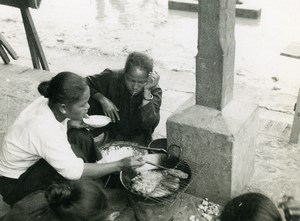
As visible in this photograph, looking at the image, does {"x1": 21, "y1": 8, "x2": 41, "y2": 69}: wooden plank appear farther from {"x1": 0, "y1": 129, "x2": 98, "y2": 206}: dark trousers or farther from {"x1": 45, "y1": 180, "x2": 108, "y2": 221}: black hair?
{"x1": 45, "y1": 180, "x2": 108, "y2": 221}: black hair

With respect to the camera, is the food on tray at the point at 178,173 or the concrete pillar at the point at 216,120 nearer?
the concrete pillar at the point at 216,120

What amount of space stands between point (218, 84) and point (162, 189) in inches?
38.9

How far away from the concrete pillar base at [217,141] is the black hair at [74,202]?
1196 millimetres

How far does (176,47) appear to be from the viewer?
8086 millimetres

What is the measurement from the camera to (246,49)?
7.88m

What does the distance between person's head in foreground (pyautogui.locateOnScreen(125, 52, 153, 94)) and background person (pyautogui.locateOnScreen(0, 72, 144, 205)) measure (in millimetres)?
942

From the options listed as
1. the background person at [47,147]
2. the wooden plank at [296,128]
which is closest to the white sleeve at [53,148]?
the background person at [47,147]

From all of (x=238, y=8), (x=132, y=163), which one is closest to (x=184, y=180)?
(x=132, y=163)

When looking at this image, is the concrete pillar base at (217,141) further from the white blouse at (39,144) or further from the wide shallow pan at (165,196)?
the white blouse at (39,144)

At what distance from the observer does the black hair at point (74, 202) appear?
2.41 meters

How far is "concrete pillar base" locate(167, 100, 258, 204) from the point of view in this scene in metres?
3.33

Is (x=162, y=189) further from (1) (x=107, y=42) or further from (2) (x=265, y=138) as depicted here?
(1) (x=107, y=42)

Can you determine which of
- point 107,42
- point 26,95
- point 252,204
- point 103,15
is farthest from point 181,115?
point 103,15

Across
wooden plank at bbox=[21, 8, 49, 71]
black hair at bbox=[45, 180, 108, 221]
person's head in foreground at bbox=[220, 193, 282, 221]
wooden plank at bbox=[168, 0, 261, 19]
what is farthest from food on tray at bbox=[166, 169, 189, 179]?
wooden plank at bbox=[168, 0, 261, 19]
